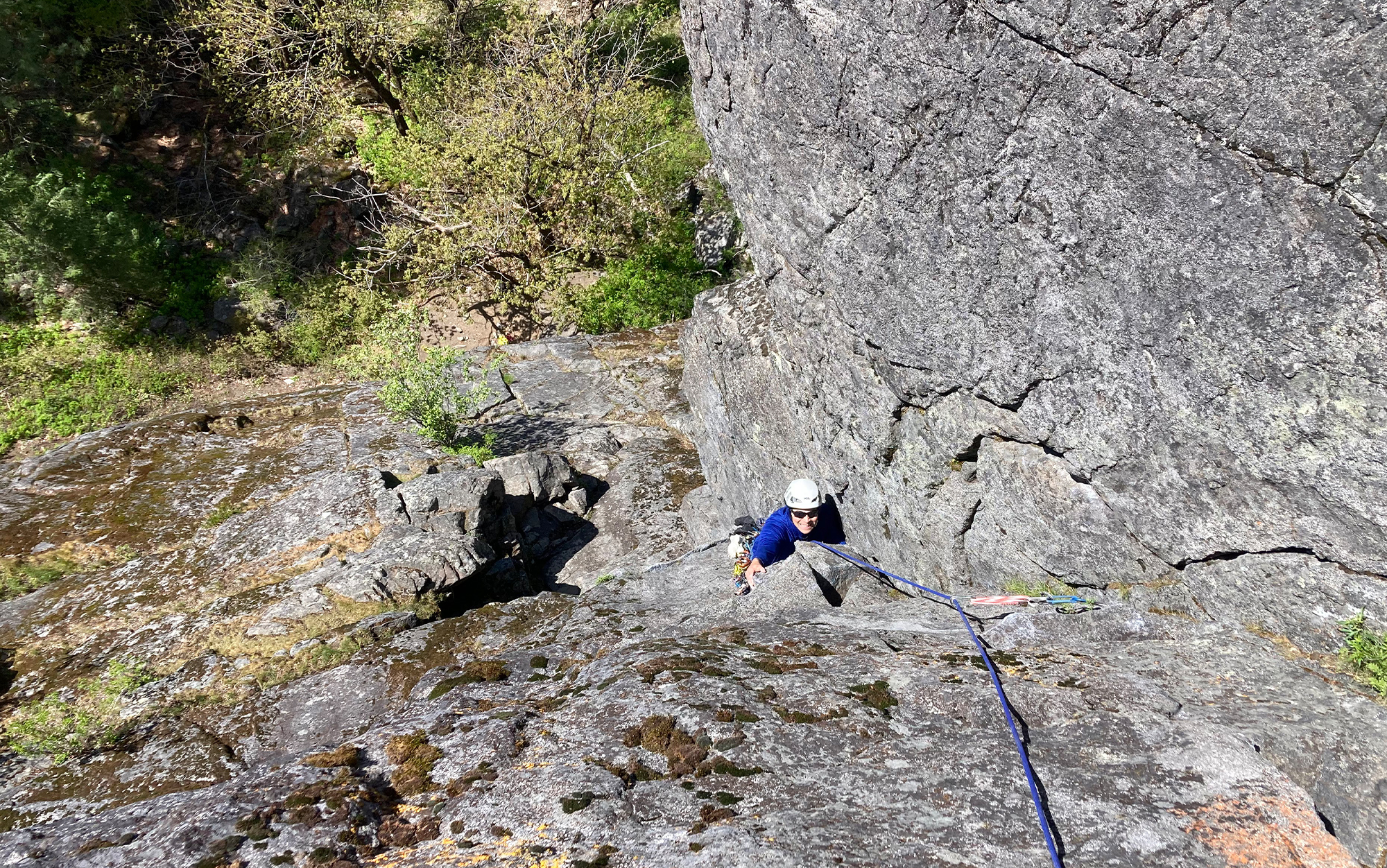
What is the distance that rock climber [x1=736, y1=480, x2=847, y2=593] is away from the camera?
7.52 meters

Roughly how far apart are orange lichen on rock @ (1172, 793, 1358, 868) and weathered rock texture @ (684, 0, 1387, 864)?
Answer: 0.16 m

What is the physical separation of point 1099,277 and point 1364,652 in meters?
2.46

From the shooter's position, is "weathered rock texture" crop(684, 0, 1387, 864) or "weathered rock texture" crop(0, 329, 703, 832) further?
"weathered rock texture" crop(0, 329, 703, 832)

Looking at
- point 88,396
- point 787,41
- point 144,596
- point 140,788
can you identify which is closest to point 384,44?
point 88,396

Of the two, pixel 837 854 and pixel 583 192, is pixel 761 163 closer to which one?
pixel 837 854

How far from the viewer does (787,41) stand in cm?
631

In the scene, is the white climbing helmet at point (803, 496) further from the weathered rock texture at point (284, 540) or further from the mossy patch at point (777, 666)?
the mossy patch at point (777, 666)

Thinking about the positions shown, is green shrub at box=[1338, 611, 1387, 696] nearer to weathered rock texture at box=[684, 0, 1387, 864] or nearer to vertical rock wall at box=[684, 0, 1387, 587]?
weathered rock texture at box=[684, 0, 1387, 864]

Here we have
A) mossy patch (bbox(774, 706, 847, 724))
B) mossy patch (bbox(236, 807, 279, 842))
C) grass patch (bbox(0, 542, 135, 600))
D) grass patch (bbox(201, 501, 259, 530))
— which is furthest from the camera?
grass patch (bbox(201, 501, 259, 530))

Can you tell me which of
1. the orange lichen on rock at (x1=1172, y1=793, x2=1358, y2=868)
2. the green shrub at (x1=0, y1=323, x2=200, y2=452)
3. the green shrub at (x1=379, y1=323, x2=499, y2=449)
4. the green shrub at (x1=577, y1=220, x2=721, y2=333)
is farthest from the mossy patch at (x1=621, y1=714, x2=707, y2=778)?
the green shrub at (x1=0, y1=323, x2=200, y2=452)

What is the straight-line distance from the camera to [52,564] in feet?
33.0

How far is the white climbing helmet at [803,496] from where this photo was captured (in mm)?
7809

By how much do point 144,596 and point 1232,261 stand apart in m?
11.0

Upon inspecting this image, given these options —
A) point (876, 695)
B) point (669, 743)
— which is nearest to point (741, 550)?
point (876, 695)
